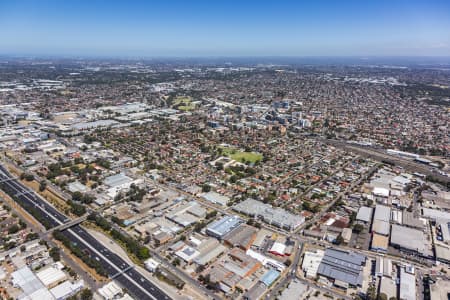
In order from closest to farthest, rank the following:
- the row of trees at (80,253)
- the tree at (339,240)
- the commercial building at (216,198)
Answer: the row of trees at (80,253)
the tree at (339,240)
the commercial building at (216,198)

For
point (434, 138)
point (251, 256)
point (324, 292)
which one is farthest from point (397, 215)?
point (434, 138)

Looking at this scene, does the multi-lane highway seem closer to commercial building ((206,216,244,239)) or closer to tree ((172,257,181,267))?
tree ((172,257,181,267))

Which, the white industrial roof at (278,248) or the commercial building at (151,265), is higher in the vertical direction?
the commercial building at (151,265)

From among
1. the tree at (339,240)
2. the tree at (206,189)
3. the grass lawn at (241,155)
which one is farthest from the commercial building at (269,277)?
the grass lawn at (241,155)

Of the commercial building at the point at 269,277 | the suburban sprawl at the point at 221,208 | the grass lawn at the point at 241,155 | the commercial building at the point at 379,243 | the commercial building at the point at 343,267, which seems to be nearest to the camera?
the commercial building at the point at 269,277

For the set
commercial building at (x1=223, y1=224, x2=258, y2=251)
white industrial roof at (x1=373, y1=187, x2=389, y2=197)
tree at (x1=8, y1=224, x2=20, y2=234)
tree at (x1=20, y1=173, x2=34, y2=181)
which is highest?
tree at (x1=20, y1=173, x2=34, y2=181)

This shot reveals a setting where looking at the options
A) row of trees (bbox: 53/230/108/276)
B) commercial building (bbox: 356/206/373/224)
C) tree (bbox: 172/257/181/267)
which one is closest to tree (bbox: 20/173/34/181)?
row of trees (bbox: 53/230/108/276)

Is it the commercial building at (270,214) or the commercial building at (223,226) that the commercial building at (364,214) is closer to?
the commercial building at (270,214)

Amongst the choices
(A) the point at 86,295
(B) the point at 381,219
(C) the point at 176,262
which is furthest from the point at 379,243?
(A) the point at 86,295
